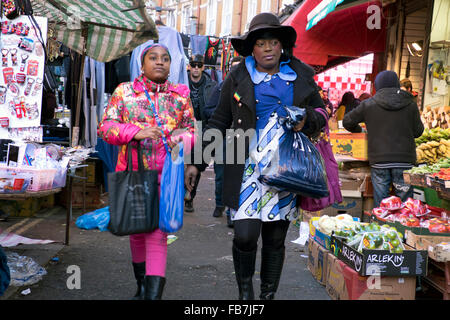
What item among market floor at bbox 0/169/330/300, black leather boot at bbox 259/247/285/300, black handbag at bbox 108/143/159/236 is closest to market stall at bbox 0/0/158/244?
market floor at bbox 0/169/330/300

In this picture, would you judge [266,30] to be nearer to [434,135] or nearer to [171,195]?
[171,195]

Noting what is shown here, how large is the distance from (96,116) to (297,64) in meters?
5.27

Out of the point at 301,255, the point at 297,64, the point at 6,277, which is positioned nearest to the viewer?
the point at 6,277

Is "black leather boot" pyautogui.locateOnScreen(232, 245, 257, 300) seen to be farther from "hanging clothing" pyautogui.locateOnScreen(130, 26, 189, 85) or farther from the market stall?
"hanging clothing" pyautogui.locateOnScreen(130, 26, 189, 85)

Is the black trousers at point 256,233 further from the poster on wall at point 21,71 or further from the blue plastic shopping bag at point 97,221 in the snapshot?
the poster on wall at point 21,71

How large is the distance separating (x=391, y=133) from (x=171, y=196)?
386 centimetres

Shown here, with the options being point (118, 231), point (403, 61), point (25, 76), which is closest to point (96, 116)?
point (25, 76)

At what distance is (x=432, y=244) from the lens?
450 centimetres

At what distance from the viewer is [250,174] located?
360 centimetres

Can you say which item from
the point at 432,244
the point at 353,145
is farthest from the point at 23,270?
the point at 353,145

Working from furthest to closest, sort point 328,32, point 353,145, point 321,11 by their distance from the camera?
point 328,32
point 321,11
point 353,145

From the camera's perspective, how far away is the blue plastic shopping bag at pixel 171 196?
11.6 feet

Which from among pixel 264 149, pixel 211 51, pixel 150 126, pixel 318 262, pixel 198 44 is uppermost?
pixel 198 44

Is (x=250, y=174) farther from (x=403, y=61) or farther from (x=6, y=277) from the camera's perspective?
(x=403, y=61)
